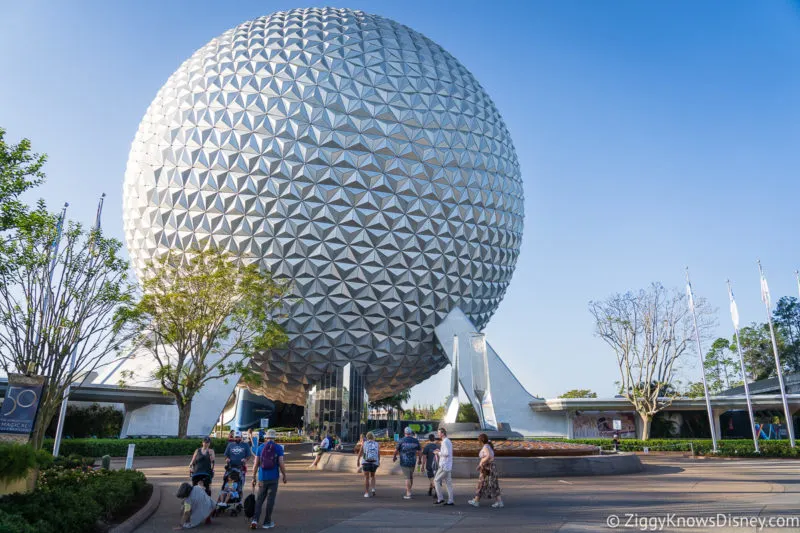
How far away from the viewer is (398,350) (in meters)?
28.3

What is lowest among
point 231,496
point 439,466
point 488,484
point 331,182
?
point 231,496

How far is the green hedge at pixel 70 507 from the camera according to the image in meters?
6.50

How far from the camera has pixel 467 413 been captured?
25.8m

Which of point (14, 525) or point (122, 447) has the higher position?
point (122, 447)

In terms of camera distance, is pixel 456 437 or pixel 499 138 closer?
pixel 456 437

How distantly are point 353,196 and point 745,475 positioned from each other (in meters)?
17.7

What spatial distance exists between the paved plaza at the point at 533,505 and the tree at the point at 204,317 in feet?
27.4

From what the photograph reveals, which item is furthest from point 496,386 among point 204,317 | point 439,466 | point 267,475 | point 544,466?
point 267,475

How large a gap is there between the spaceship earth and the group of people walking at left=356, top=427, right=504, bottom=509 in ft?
47.0

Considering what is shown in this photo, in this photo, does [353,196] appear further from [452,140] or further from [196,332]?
[196,332]

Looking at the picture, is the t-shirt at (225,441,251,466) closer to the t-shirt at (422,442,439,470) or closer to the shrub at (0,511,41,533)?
the t-shirt at (422,442,439,470)

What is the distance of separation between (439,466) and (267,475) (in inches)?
132

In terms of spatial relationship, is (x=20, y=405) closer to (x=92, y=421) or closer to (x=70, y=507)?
(x=70, y=507)

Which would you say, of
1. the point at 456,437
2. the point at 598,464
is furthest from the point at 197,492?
the point at 456,437
